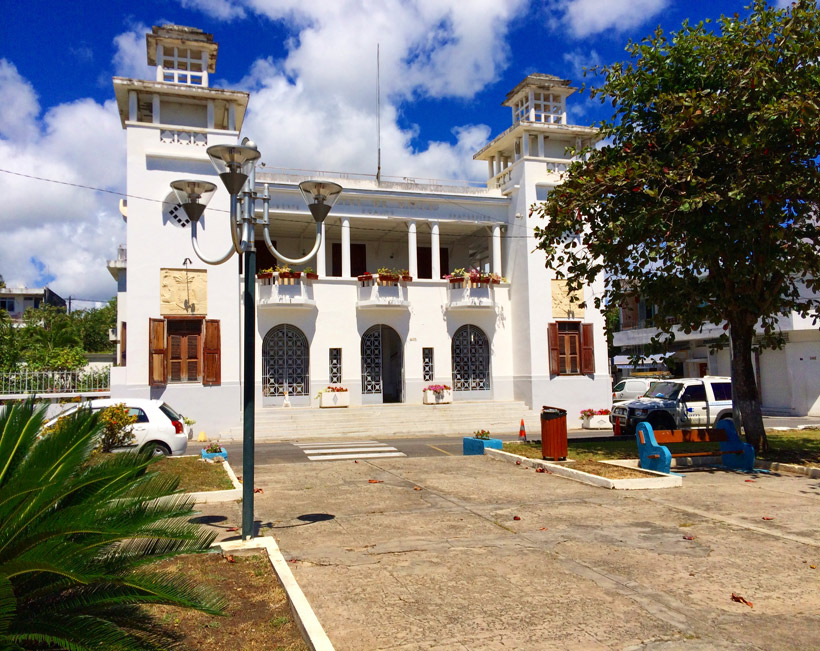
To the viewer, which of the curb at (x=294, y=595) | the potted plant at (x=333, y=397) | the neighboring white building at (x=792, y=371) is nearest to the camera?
the curb at (x=294, y=595)

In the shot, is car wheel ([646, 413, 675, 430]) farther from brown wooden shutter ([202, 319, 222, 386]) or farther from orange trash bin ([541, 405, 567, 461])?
brown wooden shutter ([202, 319, 222, 386])

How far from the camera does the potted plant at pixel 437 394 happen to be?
26.8 meters

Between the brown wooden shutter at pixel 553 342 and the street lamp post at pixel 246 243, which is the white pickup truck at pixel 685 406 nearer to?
→ the brown wooden shutter at pixel 553 342

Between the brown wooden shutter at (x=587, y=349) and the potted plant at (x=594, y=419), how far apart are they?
173 cm

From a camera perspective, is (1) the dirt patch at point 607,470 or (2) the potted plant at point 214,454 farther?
(2) the potted plant at point 214,454

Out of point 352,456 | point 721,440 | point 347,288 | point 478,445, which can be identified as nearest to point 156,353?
point 347,288

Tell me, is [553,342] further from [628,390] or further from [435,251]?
[628,390]

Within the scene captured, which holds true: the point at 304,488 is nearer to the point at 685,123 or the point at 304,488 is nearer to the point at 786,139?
the point at 685,123

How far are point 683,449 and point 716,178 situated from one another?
206 inches

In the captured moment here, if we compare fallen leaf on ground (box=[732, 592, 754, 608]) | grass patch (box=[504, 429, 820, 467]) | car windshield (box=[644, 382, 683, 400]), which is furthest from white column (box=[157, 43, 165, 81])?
fallen leaf on ground (box=[732, 592, 754, 608])

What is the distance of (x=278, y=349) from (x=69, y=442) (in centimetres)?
2215

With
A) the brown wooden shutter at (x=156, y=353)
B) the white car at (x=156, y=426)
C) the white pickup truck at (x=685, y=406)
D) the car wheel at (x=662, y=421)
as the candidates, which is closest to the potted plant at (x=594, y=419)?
the white pickup truck at (x=685, y=406)

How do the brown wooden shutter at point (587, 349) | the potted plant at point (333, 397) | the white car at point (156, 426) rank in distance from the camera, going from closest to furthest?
the white car at point (156, 426), the potted plant at point (333, 397), the brown wooden shutter at point (587, 349)

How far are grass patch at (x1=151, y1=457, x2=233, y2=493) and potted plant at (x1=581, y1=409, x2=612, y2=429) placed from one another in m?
16.8
